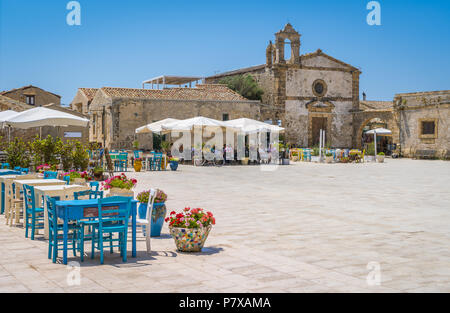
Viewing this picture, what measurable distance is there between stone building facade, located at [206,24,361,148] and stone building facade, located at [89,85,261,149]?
306 centimetres

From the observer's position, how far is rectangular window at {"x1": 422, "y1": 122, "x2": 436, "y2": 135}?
3212 centimetres

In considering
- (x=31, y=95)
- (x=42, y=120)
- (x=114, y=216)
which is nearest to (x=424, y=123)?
(x=42, y=120)

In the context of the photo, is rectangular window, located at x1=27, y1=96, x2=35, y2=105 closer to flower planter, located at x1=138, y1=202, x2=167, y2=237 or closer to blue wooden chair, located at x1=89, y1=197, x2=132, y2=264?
flower planter, located at x1=138, y1=202, x2=167, y2=237

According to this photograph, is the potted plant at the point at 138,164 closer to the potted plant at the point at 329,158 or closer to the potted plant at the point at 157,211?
the potted plant at the point at 329,158

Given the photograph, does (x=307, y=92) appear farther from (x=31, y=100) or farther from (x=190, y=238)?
(x=190, y=238)

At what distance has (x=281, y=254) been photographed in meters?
5.91

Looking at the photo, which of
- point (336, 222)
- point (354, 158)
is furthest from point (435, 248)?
point (354, 158)

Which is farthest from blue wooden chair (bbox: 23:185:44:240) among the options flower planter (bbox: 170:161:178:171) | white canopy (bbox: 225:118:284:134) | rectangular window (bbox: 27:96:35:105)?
rectangular window (bbox: 27:96:35:105)

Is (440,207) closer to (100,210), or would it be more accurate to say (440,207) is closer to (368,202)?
(368,202)

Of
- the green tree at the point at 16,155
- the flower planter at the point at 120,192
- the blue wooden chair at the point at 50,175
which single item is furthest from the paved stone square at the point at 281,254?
the green tree at the point at 16,155

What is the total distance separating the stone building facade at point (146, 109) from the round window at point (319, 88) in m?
5.74

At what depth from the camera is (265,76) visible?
124 feet

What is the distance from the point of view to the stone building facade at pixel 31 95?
39.7 meters

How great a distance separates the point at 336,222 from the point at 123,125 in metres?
24.0
